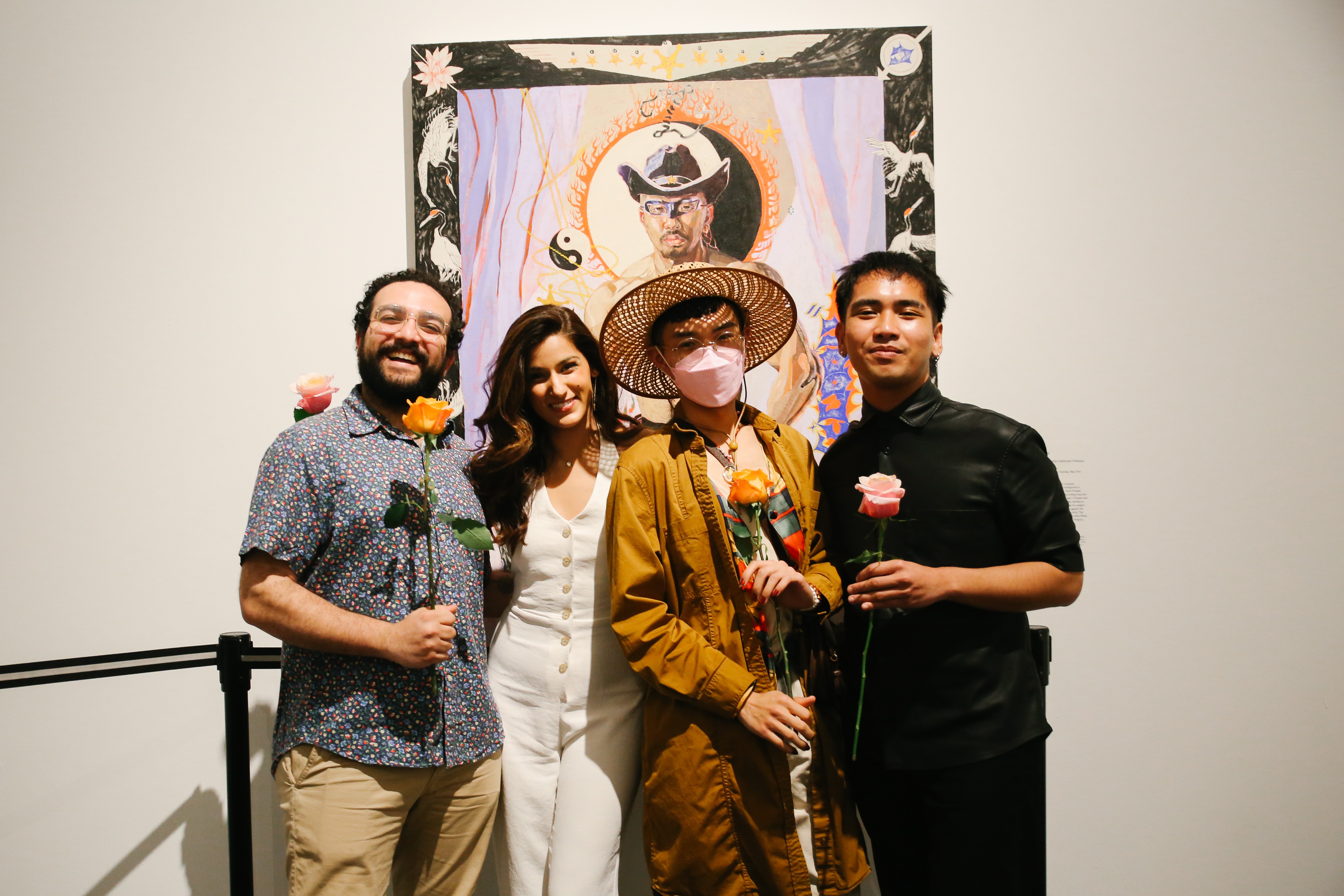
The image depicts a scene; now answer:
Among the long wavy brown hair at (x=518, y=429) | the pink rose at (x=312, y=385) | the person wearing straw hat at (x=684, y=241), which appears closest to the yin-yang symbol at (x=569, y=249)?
the person wearing straw hat at (x=684, y=241)

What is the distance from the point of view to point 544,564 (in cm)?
184

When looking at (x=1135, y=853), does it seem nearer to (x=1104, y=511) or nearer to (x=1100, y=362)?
(x=1104, y=511)

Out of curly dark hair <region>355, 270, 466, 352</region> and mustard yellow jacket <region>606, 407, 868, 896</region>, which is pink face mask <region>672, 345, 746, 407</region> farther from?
curly dark hair <region>355, 270, 466, 352</region>

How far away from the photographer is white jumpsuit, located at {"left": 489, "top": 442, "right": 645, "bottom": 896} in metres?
1.75

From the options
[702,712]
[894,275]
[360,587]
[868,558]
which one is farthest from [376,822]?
[894,275]

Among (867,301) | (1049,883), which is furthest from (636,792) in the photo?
(1049,883)

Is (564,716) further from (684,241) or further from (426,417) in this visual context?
(684,241)

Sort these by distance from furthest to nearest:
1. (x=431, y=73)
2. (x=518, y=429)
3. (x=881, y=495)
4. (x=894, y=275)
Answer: (x=431, y=73) < (x=518, y=429) < (x=894, y=275) < (x=881, y=495)

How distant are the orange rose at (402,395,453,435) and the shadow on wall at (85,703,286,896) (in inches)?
64.6

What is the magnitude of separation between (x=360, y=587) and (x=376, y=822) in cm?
56

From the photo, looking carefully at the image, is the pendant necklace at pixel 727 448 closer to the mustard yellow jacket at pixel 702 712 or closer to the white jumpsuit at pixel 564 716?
the mustard yellow jacket at pixel 702 712

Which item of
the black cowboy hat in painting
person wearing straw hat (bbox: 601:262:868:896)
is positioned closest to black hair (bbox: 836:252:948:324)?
person wearing straw hat (bbox: 601:262:868:896)

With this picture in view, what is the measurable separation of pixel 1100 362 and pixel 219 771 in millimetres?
3710

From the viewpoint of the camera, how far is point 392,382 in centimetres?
176
